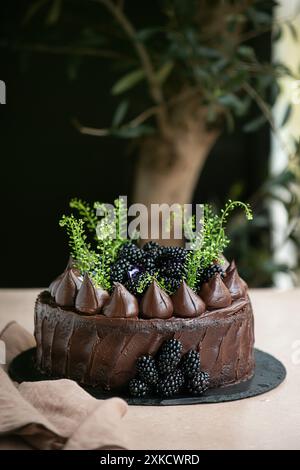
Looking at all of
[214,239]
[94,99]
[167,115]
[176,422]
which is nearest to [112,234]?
[214,239]

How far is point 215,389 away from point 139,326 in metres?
0.22

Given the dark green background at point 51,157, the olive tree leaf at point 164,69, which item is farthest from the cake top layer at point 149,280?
the dark green background at point 51,157

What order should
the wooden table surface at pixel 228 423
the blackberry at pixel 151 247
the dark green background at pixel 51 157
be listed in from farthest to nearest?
the dark green background at pixel 51 157 < the blackberry at pixel 151 247 < the wooden table surface at pixel 228 423

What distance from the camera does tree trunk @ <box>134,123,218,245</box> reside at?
3.11 metres

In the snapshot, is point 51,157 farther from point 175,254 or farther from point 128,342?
point 128,342

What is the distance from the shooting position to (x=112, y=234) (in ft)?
6.63

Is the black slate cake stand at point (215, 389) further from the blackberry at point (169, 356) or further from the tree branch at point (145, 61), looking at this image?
the tree branch at point (145, 61)

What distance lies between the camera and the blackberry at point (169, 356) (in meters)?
1.65

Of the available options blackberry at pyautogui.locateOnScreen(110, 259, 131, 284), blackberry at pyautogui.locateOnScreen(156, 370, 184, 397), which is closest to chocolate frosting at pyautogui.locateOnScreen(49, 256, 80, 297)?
blackberry at pyautogui.locateOnScreen(110, 259, 131, 284)

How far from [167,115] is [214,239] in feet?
4.15

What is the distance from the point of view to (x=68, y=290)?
1.76 metres

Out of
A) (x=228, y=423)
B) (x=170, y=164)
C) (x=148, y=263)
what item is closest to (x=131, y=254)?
(x=148, y=263)

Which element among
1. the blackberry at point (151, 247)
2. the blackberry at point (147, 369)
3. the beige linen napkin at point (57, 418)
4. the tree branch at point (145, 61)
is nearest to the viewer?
the beige linen napkin at point (57, 418)

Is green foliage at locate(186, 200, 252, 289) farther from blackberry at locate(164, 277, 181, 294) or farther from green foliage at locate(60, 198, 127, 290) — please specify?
green foliage at locate(60, 198, 127, 290)
